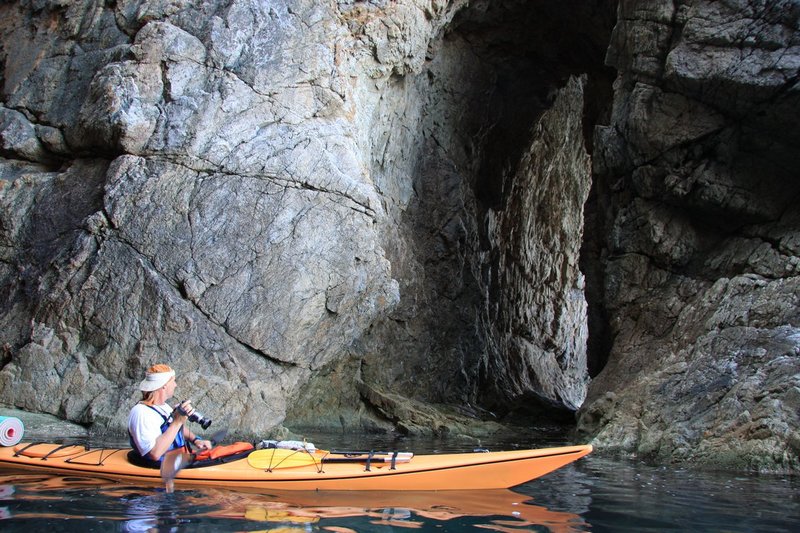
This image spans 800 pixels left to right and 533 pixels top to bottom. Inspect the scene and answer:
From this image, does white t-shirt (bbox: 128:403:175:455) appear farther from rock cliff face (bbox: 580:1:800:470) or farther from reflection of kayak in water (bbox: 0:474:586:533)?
rock cliff face (bbox: 580:1:800:470)

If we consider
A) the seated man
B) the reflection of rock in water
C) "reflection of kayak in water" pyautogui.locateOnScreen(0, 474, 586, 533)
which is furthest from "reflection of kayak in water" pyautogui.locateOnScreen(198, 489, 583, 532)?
the seated man

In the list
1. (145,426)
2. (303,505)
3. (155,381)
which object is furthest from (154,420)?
(303,505)

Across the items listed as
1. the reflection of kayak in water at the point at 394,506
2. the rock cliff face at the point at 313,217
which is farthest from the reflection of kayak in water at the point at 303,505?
the rock cliff face at the point at 313,217

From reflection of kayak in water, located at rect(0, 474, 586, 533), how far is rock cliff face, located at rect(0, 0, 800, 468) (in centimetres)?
334

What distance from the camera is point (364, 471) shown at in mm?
5309

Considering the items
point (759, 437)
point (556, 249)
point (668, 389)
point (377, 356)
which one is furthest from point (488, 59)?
point (759, 437)

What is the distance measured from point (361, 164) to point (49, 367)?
16.3ft

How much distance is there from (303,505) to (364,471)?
2.30 feet

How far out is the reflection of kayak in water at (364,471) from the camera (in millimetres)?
5305

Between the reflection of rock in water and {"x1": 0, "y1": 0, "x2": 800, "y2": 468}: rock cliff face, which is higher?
{"x1": 0, "y1": 0, "x2": 800, "y2": 468}: rock cliff face

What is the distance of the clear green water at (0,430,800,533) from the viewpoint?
398cm

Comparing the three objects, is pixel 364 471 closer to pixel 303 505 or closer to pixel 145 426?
pixel 303 505

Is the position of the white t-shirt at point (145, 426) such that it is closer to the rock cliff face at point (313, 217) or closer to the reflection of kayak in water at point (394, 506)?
the reflection of kayak in water at point (394, 506)

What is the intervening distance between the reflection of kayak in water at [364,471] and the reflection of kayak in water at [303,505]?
0.07 metres
